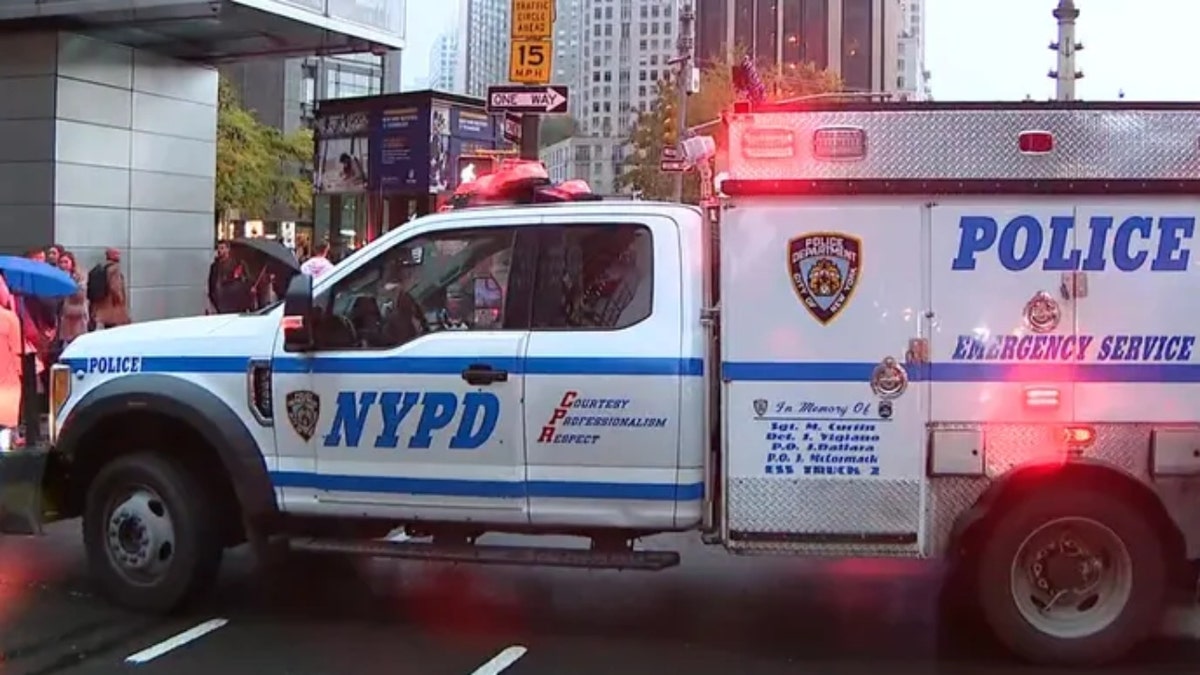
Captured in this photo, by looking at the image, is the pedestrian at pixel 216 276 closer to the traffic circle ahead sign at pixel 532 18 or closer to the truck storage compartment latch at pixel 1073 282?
the traffic circle ahead sign at pixel 532 18

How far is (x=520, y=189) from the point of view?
6.85m

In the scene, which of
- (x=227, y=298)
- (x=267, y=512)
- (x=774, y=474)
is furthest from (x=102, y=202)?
(x=774, y=474)

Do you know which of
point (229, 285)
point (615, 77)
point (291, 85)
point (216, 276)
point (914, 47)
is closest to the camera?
point (229, 285)

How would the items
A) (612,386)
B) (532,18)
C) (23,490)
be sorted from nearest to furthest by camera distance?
1. (612,386)
2. (23,490)
3. (532,18)

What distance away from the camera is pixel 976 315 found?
600cm

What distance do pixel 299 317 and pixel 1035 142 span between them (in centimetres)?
342

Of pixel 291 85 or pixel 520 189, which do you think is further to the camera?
pixel 291 85

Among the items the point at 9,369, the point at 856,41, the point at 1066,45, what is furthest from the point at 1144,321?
the point at 856,41

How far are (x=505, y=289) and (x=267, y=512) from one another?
1587mm

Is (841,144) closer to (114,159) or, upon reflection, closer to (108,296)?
(108,296)

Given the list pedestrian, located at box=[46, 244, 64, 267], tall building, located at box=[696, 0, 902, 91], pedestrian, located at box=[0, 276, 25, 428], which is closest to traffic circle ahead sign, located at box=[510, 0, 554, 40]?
pedestrian, located at box=[46, 244, 64, 267]

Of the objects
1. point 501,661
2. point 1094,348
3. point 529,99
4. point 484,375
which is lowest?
point 501,661

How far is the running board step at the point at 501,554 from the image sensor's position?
618 centimetres

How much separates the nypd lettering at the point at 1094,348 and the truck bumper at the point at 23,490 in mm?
4702
